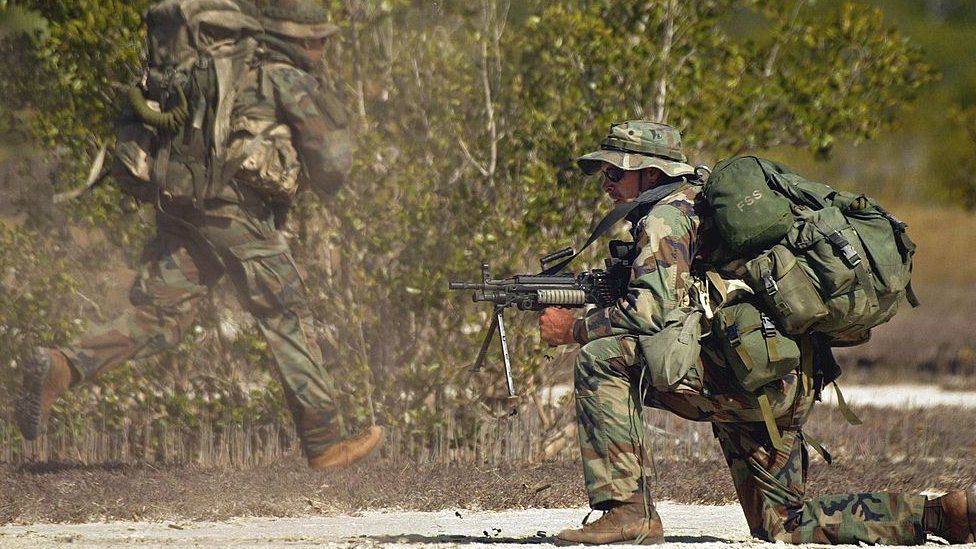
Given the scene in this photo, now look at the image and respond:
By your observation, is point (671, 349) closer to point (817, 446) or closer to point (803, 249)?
point (803, 249)

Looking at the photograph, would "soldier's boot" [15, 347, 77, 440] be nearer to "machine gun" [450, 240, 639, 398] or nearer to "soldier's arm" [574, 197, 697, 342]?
"machine gun" [450, 240, 639, 398]

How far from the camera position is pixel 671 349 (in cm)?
465

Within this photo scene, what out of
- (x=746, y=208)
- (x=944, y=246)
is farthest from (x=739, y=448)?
(x=944, y=246)

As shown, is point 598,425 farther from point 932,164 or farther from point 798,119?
point 932,164

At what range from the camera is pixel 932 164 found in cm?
3550

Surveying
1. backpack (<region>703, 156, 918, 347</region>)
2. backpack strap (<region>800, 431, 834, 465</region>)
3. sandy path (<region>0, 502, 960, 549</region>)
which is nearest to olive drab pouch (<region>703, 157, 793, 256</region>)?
backpack (<region>703, 156, 918, 347</region>)

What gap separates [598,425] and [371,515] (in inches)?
60.2

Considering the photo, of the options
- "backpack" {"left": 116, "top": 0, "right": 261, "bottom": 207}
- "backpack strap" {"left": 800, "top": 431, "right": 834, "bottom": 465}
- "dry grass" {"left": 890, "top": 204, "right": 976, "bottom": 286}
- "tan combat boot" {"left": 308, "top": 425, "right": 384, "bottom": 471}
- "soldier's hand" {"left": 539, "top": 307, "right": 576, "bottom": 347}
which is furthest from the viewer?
"dry grass" {"left": 890, "top": 204, "right": 976, "bottom": 286}

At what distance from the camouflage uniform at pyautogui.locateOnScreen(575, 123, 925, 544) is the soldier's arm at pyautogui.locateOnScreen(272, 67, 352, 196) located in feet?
6.72

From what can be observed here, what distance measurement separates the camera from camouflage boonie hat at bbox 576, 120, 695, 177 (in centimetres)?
495

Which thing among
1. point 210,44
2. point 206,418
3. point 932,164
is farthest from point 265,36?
point 932,164

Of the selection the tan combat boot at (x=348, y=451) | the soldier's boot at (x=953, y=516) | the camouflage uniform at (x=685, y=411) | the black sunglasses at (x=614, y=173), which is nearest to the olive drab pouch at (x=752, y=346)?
the camouflage uniform at (x=685, y=411)

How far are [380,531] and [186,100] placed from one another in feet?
7.38

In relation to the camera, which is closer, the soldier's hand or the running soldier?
the soldier's hand
